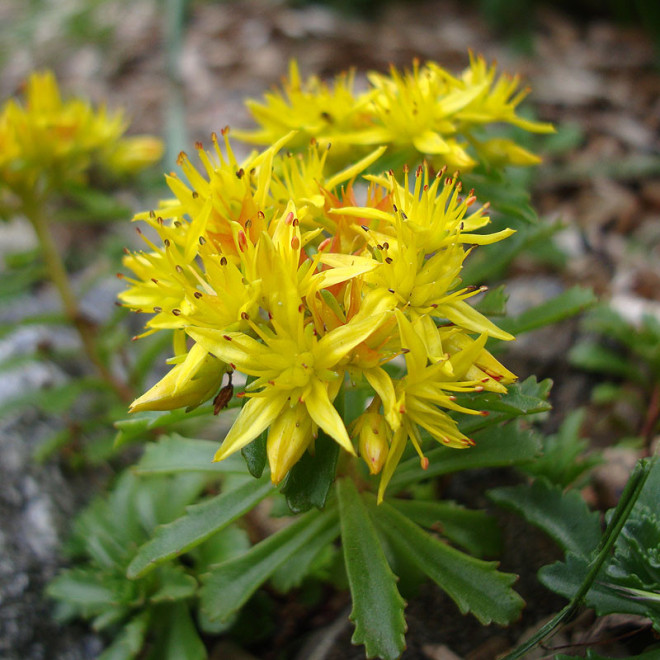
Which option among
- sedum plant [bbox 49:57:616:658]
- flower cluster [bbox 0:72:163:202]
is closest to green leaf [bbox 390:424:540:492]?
sedum plant [bbox 49:57:616:658]

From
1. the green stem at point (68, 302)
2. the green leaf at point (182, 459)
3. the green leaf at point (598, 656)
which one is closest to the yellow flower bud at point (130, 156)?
the green stem at point (68, 302)

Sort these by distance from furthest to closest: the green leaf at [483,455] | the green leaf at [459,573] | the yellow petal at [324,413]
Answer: the green leaf at [483,455] < the green leaf at [459,573] < the yellow petal at [324,413]

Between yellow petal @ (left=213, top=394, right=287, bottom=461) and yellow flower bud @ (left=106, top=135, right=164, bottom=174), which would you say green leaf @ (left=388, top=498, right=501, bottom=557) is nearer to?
yellow petal @ (left=213, top=394, right=287, bottom=461)

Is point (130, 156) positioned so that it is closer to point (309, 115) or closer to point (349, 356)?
point (309, 115)

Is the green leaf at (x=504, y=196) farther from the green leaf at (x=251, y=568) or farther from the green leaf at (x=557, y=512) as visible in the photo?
the green leaf at (x=251, y=568)

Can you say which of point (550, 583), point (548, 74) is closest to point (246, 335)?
point (550, 583)
